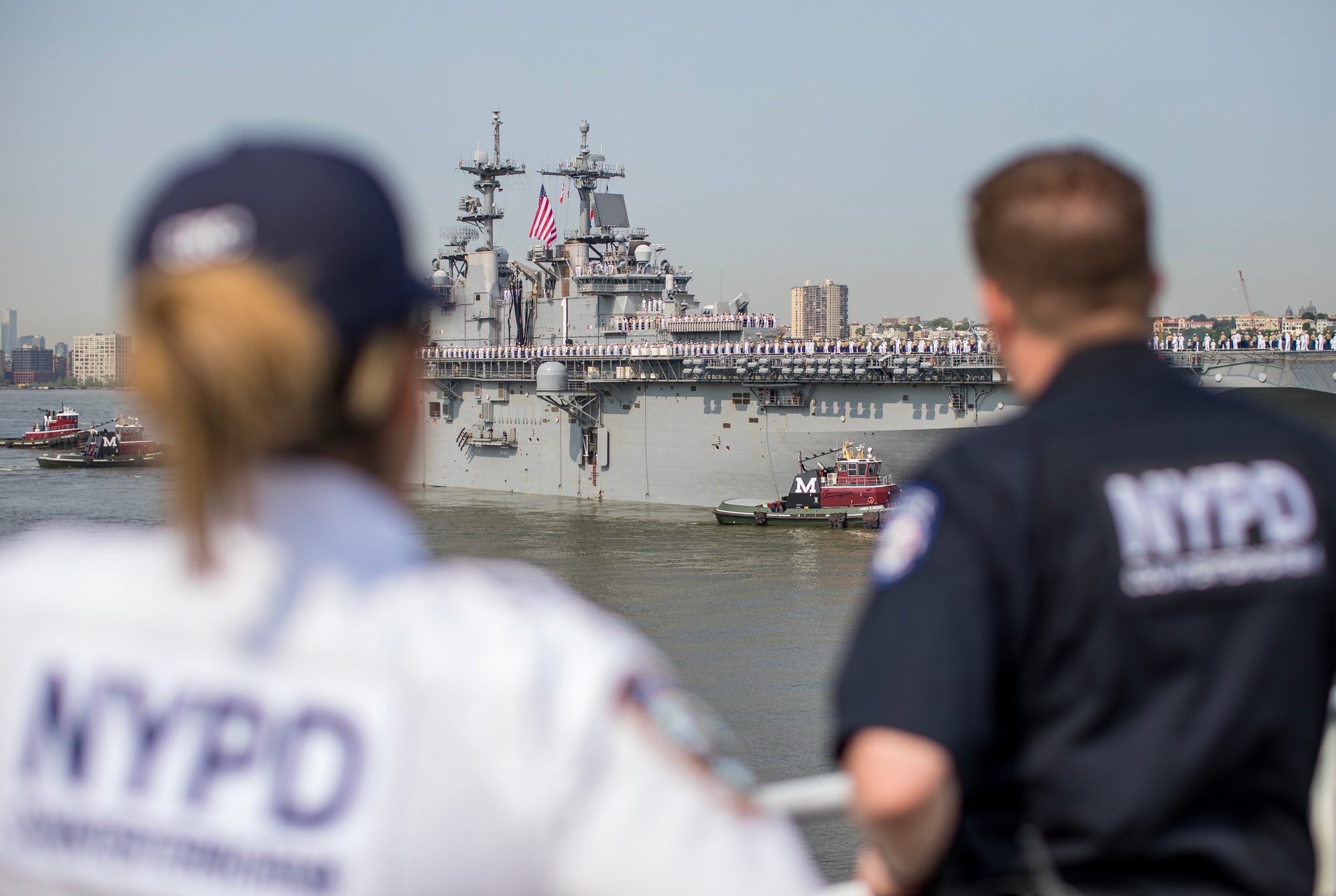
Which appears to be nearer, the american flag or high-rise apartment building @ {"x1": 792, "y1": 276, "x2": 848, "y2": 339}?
the american flag

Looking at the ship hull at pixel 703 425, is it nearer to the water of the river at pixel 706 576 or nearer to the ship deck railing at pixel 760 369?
the ship deck railing at pixel 760 369

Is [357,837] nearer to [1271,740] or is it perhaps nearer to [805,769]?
[1271,740]

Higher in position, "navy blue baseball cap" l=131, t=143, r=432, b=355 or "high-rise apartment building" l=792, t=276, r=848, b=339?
"high-rise apartment building" l=792, t=276, r=848, b=339

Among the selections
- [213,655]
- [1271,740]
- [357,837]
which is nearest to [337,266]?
[213,655]

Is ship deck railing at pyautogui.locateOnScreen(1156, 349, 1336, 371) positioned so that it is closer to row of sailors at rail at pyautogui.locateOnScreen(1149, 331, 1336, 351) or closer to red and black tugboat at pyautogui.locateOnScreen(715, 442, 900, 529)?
row of sailors at rail at pyautogui.locateOnScreen(1149, 331, 1336, 351)

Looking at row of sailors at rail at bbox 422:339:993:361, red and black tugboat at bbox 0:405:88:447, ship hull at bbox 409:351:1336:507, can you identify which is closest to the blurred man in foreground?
ship hull at bbox 409:351:1336:507

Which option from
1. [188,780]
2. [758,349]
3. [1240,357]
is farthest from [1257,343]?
[188,780]

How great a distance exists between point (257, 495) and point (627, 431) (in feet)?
116

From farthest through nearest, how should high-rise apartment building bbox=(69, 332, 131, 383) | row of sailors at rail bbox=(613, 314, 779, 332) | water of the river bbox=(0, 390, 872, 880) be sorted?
high-rise apartment building bbox=(69, 332, 131, 383), row of sailors at rail bbox=(613, 314, 779, 332), water of the river bbox=(0, 390, 872, 880)

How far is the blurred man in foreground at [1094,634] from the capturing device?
4.55 feet

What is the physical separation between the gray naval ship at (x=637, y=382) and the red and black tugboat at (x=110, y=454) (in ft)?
57.7

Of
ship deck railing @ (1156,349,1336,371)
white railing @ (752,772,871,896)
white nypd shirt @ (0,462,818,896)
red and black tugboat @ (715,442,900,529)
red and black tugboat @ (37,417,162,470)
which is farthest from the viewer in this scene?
red and black tugboat @ (37,417,162,470)

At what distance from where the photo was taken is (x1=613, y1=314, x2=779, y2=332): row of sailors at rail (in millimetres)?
36219

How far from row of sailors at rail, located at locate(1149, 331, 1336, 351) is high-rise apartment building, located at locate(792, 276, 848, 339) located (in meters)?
Result: 132
